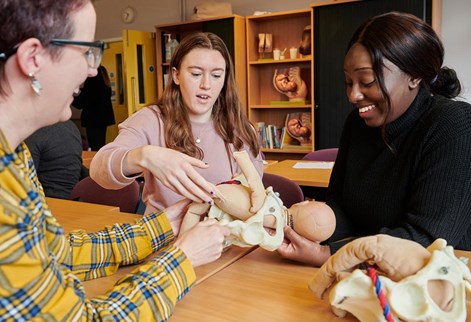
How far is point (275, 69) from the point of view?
506cm

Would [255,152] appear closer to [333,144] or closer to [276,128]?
[333,144]

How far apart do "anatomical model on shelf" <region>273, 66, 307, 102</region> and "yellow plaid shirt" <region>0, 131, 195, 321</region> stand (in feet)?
12.8

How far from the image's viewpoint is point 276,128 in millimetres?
5031

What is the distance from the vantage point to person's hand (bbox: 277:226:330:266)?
3.99 ft

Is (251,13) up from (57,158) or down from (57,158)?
up

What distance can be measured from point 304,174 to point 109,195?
124 centimetres

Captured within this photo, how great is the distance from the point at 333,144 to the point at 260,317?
12.3ft

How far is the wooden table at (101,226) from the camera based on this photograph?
3.88 ft

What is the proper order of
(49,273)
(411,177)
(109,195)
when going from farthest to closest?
1. (109,195)
2. (411,177)
3. (49,273)

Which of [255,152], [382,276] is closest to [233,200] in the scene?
[382,276]

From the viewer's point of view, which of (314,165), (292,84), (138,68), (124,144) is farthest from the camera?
(138,68)

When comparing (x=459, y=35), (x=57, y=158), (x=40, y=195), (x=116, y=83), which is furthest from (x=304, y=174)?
(x=116, y=83)

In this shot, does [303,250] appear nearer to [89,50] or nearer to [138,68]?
[89,50]

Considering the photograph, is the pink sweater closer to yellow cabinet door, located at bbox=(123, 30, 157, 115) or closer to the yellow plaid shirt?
the yellow plaid shirt
